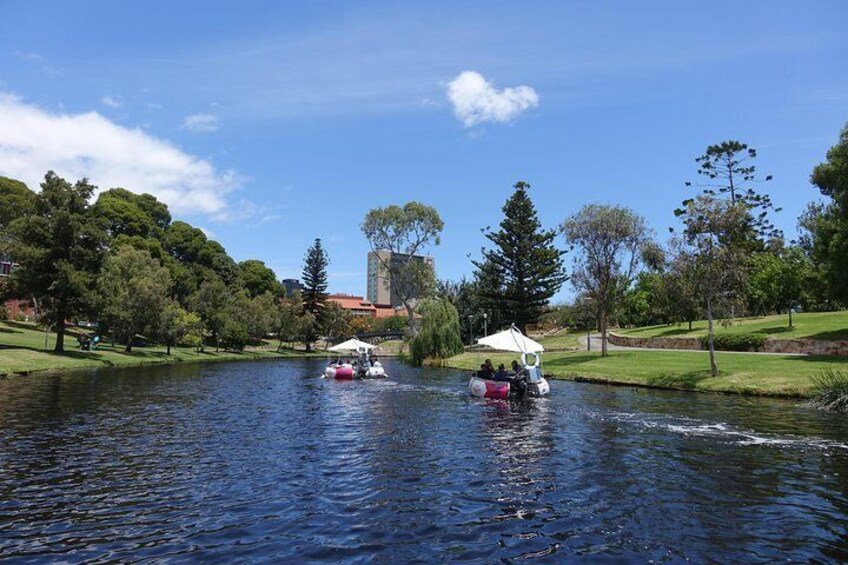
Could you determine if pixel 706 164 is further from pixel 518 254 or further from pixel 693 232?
pixel 693 232

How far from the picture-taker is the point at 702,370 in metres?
36.4

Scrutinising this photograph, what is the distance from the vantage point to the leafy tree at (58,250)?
52.2 m

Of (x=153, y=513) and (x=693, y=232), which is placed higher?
(x=693, y=232)

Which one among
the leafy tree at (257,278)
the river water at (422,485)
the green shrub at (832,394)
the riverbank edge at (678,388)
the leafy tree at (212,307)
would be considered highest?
the leafy tree at (257,278)

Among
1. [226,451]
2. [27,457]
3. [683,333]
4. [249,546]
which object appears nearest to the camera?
[249,546]

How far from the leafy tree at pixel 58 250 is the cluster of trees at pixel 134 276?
0.32 ft

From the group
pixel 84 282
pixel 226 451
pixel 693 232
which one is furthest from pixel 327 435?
pixel 84 282

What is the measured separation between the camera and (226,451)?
54.9 ft

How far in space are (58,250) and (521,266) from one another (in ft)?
186

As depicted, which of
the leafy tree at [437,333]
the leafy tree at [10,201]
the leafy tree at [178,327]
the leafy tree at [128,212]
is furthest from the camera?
the leafy tree at [128,212]

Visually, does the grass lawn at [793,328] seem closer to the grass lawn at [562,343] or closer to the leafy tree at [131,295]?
the grass lawn at [562,343]

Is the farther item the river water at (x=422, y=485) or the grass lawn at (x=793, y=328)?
the grass lawn at (x=793, y=328)

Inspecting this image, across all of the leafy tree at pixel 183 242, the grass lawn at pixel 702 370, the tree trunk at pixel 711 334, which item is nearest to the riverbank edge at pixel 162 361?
the leafy tree at pixel 183 242

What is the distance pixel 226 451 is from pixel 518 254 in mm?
67573
